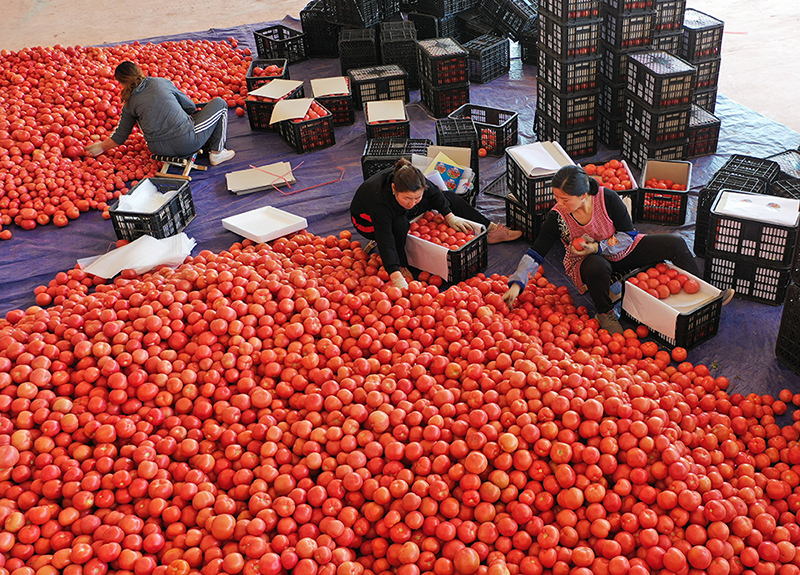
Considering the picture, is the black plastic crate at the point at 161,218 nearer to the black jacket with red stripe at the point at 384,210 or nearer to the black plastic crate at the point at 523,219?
the black jacket with red stripe at the point at 384,210

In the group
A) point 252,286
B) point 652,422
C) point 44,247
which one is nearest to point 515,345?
point 652,422

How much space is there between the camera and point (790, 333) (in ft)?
10.3

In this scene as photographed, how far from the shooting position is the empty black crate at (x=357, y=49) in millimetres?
6867

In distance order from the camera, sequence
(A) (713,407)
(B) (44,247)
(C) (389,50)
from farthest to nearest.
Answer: (C) (389,50), (B) (44,247), (A) (713,407)

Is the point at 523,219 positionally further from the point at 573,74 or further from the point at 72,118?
the point at 72,118

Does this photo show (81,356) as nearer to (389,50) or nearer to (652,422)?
(652,422)

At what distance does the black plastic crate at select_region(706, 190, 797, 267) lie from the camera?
3.35 meters

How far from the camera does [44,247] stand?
4.69m

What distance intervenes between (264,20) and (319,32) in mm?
2312

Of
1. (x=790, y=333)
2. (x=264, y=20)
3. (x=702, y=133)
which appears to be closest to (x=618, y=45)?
(x=702, y=133)

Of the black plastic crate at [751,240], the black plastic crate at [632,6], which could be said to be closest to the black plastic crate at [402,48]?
the black plastic crate at [632,6]

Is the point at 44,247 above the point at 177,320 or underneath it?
underneath

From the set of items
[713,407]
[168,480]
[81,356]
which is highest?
[81,356]

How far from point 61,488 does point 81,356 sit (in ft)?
2.06
